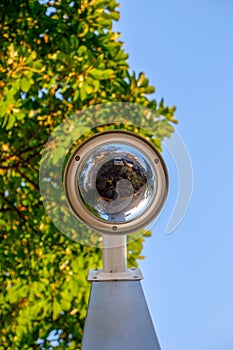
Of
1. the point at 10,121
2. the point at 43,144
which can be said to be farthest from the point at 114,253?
the point at 43,144

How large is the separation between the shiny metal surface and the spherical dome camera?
128mm

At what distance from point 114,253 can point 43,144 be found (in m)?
1.37

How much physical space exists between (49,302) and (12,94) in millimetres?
935

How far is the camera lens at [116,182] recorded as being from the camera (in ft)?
3.85

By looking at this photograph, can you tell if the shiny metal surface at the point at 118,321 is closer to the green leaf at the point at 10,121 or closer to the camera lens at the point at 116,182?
the camera lens at the point at 116,182

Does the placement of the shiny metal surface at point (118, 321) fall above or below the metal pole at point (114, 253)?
below

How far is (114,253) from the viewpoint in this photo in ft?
3.92

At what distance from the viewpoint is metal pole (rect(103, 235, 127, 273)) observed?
1.19 metres

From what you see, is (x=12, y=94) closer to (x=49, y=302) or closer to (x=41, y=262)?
(x=41, y=262)

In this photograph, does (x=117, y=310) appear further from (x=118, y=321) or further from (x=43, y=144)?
(x=43, y=144)

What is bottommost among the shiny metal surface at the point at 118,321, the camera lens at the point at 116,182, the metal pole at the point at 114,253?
the shiny metal surface at the point at 118,321

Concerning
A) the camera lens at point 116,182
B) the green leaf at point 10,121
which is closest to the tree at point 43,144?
the green leaf at point 10,121

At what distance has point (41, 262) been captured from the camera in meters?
2.48

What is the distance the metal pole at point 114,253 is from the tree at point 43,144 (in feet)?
4.23
